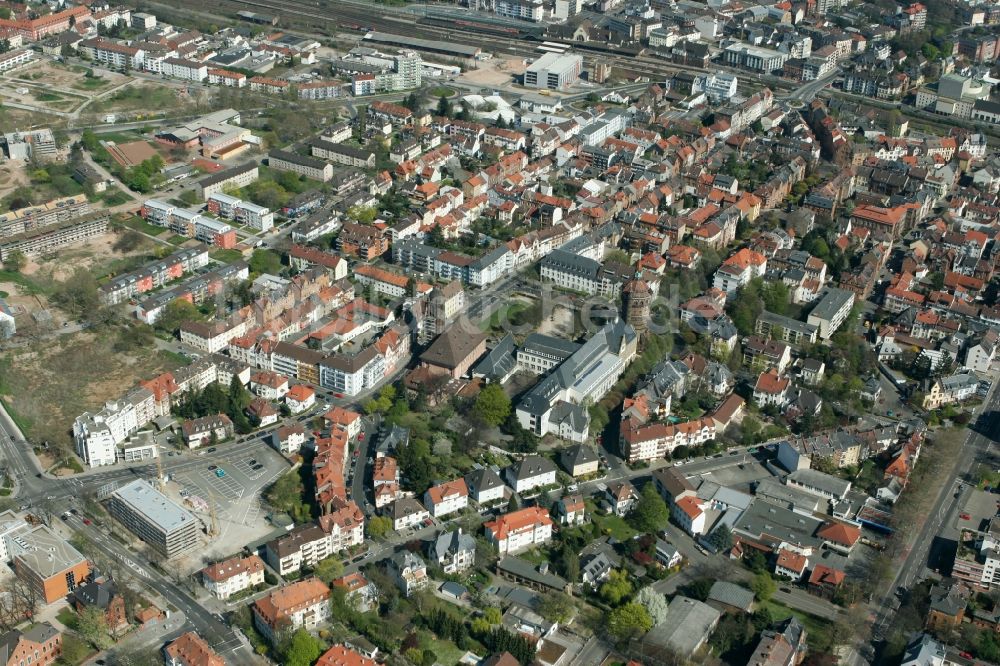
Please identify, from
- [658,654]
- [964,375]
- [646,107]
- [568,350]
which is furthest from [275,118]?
[658,654]

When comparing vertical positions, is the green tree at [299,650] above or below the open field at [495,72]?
below

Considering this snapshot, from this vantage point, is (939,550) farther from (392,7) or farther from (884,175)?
(392,7)

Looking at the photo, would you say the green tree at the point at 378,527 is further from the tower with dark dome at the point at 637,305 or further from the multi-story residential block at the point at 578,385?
the tower with dark dome at the point at 637,305

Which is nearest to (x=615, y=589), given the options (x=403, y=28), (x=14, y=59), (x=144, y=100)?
(x=144, y=100)

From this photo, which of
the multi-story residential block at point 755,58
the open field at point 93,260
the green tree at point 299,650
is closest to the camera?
the green tree at point 299,650

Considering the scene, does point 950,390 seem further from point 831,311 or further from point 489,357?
point 489,357

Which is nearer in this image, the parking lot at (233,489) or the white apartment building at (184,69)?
the parking lot at (233,489)

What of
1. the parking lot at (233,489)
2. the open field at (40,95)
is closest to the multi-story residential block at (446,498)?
the parking lot at (233,489)

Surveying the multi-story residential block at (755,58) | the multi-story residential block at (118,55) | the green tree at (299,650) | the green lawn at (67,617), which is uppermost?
the multi-story residential block at (755,58)

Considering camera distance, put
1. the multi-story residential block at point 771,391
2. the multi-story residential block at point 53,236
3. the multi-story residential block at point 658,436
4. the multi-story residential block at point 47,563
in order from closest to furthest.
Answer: the multi-story residential block at point 47,563 → the multi-story residential block at point 658,436 → the multi-story residential block at point 771,391 → the multi-story residential block at point 53,236
